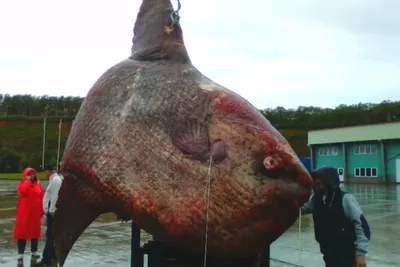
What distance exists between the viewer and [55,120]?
7244 cm

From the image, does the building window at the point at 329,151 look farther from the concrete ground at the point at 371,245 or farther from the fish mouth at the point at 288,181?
the fish mouth at the point at 288,181

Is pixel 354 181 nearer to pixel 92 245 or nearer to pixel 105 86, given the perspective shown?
pixel 92 245

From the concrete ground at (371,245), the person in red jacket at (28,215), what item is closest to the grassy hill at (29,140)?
the concrete ground at (371,245)

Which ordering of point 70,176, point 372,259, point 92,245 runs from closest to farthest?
point 70,176 < point 372,259 < point 92,245

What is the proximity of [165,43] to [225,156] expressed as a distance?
1003mm

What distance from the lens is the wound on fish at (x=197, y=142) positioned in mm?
1928

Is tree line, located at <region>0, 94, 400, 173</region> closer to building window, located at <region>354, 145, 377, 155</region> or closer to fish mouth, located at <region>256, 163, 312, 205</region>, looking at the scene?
building window, located at <region>354, 145, 377, 155</region>

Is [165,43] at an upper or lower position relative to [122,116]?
upper

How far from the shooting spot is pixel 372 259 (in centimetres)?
746

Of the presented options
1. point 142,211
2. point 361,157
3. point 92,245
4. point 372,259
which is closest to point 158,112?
point 142,211

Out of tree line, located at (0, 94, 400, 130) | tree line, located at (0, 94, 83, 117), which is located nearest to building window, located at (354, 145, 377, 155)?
tree line, located at (0, 94, 400, 130)

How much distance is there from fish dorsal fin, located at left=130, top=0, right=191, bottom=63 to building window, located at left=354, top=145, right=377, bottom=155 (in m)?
34.6

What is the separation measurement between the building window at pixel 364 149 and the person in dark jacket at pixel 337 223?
3286 centimetres

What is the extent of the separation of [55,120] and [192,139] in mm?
73942
